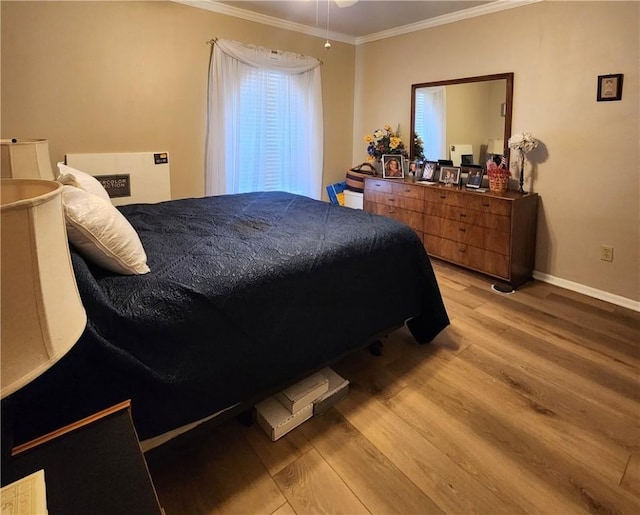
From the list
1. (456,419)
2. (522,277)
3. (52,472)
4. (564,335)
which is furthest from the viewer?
(522,277)

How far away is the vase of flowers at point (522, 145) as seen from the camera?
10.7 ft

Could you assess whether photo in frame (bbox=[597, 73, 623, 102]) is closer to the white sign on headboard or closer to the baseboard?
the baseboard

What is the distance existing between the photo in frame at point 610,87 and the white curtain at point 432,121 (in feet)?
4.61

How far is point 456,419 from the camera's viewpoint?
1813 millimetres

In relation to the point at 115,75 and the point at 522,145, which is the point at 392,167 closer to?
the point at 522,145

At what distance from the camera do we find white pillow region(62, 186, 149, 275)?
1311mm

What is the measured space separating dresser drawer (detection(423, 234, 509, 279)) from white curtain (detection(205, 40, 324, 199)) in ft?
5.55

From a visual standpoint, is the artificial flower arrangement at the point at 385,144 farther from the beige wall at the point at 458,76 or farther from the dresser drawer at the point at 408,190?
the beige wall at the point at 458,76

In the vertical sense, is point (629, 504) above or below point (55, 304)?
below

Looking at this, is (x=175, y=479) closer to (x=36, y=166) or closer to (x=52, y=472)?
(x=52, y=472)

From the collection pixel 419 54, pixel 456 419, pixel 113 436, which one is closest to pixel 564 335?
pixel 456 419

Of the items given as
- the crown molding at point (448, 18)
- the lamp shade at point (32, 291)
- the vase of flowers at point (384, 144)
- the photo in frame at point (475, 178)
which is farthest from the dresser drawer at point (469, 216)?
the lamp shade at point (32, 291)

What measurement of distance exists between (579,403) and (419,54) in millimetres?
3752

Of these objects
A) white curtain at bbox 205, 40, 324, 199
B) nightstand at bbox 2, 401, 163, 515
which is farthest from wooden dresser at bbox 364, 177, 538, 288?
nightstand at bbox 2, 401, 163, 515
